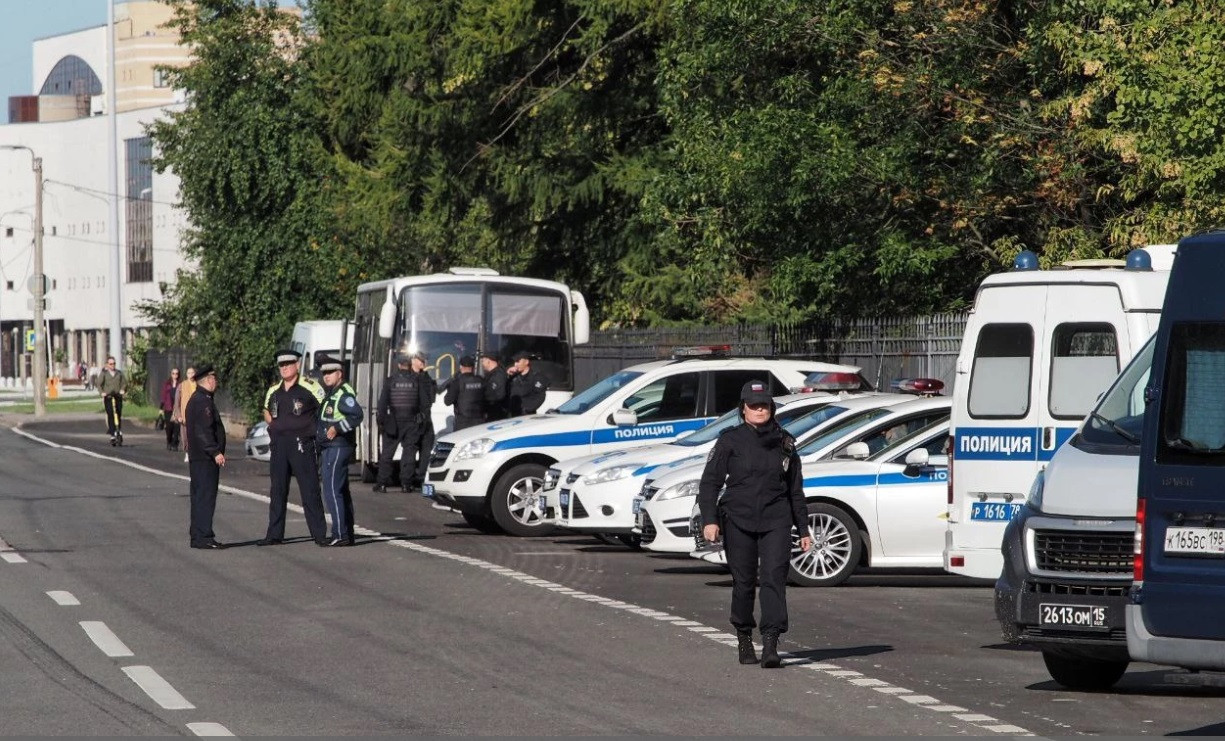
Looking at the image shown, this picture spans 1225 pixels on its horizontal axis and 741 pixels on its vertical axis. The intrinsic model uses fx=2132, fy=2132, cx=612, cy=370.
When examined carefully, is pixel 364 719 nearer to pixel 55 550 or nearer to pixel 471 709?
pixel 471 709

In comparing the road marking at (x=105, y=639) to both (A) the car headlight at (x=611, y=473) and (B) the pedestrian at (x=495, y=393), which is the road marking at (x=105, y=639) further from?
(B) the pedestrian at (x=495, y=393)

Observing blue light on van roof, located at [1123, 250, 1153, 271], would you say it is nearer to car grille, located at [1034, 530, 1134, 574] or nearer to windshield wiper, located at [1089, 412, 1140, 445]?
windshield wiper, located at [1089, 412, 1140, 445]

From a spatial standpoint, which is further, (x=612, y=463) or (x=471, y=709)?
(x=612, y=463)

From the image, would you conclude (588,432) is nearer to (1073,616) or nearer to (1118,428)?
(1118,428)

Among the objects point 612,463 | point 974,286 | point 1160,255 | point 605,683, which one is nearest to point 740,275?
point 974,286

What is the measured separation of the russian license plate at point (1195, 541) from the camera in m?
8.70

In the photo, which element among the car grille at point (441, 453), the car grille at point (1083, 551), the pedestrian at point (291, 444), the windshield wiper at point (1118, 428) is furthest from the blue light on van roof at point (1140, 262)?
the car grille at point (441, 453)

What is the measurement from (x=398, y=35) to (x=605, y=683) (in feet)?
106

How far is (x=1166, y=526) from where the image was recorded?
29.1 ft

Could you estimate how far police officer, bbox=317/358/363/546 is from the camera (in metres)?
20.0

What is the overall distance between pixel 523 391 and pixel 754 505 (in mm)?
15254

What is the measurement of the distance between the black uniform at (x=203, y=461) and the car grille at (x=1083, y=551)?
10.7 m

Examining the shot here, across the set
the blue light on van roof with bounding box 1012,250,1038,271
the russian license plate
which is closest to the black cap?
the blue light on van roof with bounding box 1012,250,1038,271

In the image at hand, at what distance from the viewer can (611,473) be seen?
757 inches
